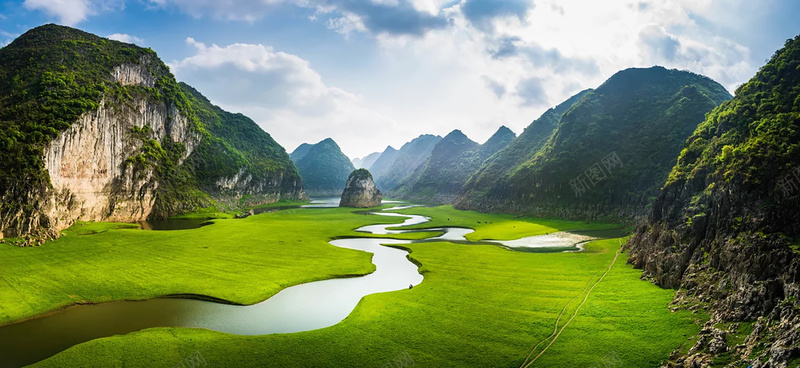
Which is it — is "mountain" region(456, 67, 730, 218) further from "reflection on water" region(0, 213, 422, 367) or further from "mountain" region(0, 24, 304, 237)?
"mountain" region(0, 24, 304, 237)

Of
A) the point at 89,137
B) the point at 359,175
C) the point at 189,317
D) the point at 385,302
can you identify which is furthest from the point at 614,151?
the point at 89,137

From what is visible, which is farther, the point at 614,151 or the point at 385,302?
the point at 614,151

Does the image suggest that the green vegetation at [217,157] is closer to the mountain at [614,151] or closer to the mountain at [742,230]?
the mountain at [614,151]

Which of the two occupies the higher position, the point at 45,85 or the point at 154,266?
the point at 45,85

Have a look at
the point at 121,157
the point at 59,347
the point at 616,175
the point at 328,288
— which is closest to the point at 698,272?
the point at 328,288

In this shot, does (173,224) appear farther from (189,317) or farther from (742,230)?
(742,230)

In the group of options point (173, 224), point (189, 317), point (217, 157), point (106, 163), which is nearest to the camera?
point (189, 317)

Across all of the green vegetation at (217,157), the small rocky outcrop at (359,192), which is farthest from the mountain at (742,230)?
the small rocky outcrop at (359,192)

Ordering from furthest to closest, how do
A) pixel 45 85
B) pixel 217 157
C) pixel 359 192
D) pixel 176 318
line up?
pixel 359 192
pixel 217 157
pixel 45 85
pixel 176 318
